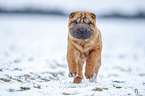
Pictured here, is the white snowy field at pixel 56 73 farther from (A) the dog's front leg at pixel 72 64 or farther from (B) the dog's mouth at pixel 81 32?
(B) the dog's mouth at pixel 81 32

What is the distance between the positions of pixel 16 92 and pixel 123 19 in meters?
34.6

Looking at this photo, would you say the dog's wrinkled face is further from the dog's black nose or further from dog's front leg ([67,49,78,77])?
dog's front leg ([67,49,78,77])

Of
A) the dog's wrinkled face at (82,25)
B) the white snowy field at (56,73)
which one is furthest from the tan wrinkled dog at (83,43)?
the white snowy field at (56,73)

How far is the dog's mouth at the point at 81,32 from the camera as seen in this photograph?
3929 mm

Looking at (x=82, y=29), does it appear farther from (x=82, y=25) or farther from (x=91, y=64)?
(x=91, y=64)

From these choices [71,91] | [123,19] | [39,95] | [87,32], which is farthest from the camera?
[123,19]

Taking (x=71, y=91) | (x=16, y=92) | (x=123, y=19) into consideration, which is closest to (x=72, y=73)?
Answer: (x=71, y=91)

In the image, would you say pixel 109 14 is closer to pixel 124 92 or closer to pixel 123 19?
pixel 123 19

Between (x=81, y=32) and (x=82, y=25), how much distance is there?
156 millimetres

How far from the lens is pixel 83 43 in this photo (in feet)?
14.0

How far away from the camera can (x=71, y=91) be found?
3547 mm

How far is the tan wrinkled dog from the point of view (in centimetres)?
399

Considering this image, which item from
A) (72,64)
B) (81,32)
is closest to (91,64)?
(72,64)

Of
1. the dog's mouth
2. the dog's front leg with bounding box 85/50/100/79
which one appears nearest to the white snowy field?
the dog's front leg with bounding box 85/50/100/79
